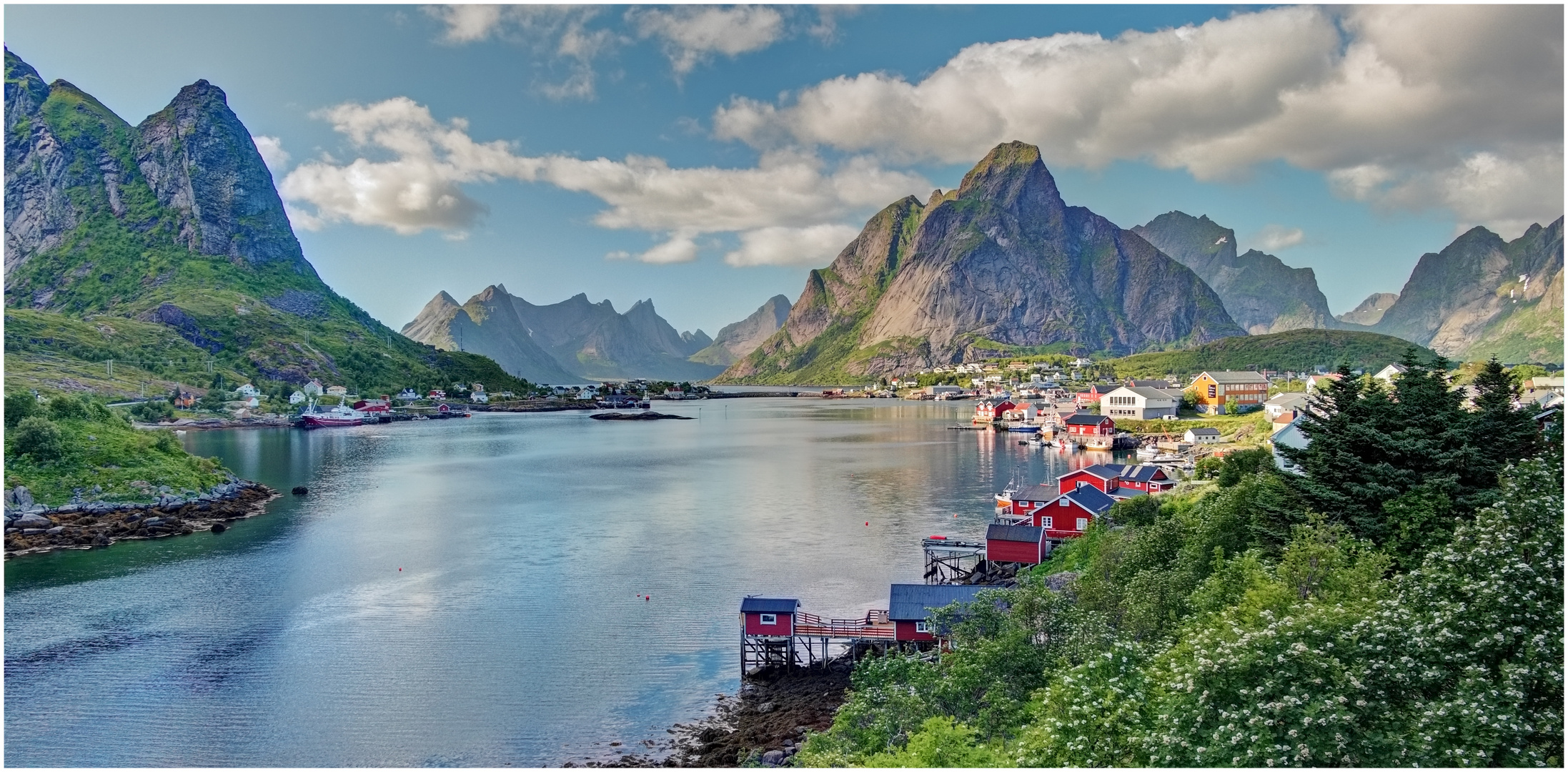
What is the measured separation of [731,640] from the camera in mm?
33594

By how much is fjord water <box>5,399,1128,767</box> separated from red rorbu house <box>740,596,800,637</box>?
157 cm

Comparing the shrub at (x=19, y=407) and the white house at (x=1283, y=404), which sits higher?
the shrub at (x=19, y=407)

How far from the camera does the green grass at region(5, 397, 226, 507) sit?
5491 centimetres

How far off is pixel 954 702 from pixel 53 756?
986 inches

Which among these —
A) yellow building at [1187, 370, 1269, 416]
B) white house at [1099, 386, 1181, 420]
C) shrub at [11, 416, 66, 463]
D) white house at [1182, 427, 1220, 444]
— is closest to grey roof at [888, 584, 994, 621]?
shrub at [11, 416, 66, 463]

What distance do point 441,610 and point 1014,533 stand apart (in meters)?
26.2

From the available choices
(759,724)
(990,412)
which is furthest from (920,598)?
(990,412)

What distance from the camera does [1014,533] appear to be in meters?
42.8

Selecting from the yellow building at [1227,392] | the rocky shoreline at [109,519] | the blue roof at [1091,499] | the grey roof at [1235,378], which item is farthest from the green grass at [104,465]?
the grey roof at [1235,378]

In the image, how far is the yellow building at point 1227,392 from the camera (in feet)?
392

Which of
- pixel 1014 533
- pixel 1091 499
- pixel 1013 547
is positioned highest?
pixel 1091 499

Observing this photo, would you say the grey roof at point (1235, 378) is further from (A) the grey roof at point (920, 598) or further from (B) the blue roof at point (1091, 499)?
(A) the grey roof at point (920, 598)

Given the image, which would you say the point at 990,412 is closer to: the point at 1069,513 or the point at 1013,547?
the point at 1069,513

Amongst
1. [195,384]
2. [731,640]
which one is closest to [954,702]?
[731,640]
